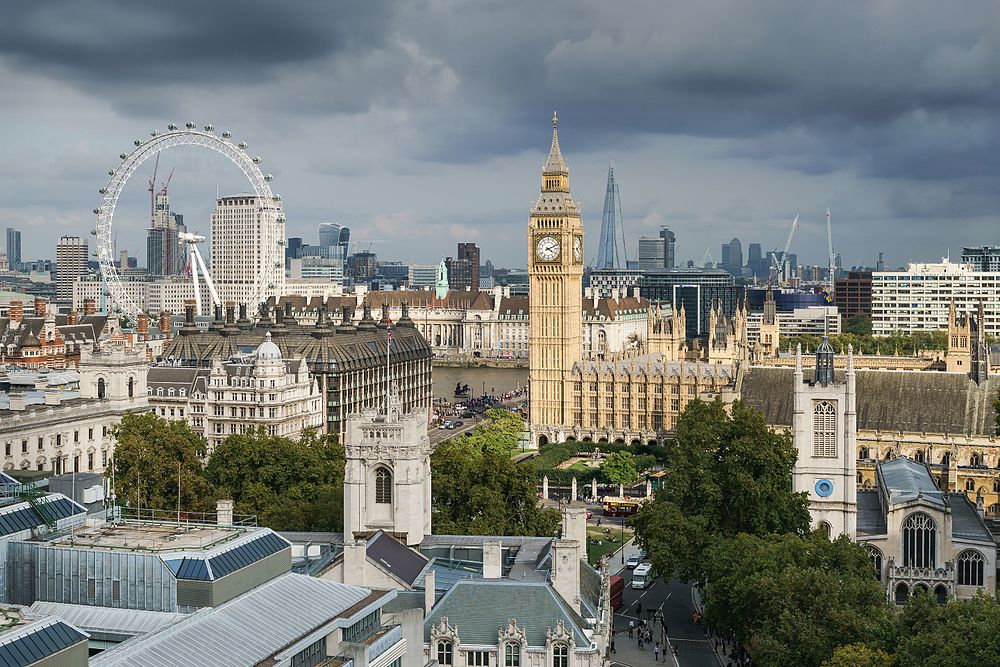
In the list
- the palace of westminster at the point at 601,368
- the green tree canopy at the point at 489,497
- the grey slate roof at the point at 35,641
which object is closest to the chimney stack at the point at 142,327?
the palace of westminster at the point at 601,368

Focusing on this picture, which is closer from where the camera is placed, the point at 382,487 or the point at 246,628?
the point at 246,628

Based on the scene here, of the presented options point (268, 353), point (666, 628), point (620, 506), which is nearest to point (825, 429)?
point (666, 628)

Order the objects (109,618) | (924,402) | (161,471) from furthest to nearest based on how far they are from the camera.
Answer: (924,402) < (161,471) < (109,618)

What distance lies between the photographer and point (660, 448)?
117188 mm

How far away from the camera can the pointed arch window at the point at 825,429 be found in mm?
62938

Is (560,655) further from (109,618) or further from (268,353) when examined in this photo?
(268,353)

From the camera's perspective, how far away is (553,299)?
12862 cm

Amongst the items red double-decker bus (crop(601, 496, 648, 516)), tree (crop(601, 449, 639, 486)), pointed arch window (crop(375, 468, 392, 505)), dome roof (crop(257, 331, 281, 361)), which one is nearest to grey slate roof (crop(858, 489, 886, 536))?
red double-decker bus (crop(601, 496, 648, 516))

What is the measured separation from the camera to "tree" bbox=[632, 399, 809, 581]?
6041cm

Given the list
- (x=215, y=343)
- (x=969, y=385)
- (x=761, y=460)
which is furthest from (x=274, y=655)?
(x=215, y=343)

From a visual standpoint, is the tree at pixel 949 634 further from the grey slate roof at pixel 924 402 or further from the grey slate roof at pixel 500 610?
the grey slate roof at pixel 924 402

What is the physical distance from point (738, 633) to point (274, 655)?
25.7 m

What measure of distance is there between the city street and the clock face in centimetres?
Answer: 6038

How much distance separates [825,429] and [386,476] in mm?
24340
